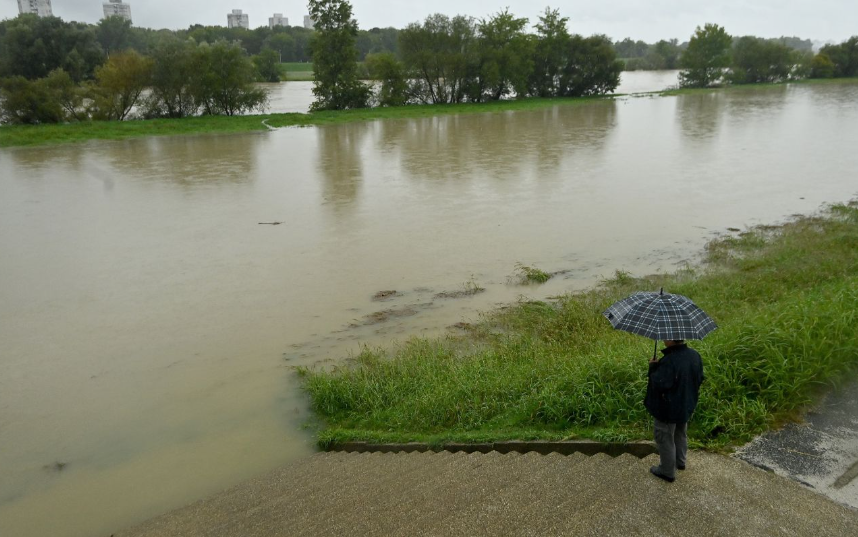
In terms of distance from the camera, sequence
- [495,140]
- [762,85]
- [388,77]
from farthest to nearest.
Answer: [762,85], [388,77], [495,140]

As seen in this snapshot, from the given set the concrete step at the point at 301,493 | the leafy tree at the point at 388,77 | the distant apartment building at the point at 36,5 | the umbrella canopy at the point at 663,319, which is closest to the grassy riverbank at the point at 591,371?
the concrete step at the point at 301,493

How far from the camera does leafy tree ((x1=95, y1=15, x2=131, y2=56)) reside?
5531cm

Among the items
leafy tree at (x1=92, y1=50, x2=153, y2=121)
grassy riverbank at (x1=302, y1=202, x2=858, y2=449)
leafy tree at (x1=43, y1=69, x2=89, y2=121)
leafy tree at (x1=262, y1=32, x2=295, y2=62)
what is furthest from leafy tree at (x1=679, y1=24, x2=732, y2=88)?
grassy riverbank at (x1=302, y1=202, x2=858, y2=449)

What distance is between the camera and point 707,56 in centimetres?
6188

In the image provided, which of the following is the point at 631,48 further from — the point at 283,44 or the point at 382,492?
the point at 382,492

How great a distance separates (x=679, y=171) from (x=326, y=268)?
1231 centimetres

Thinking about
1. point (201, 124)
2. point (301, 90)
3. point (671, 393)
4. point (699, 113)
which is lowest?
point (671, 393)

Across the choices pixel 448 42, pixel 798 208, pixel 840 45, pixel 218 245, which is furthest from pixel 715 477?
pixel 840 45

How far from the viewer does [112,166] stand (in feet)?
74.2

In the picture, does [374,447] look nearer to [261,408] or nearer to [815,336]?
[261,408]

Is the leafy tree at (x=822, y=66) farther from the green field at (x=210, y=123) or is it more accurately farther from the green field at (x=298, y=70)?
the green field at (x=298, y=70)

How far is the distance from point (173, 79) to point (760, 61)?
5654 cm

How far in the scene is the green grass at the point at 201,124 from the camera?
2941 centimetres

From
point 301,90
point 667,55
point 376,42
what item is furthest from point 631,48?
point 301,90
